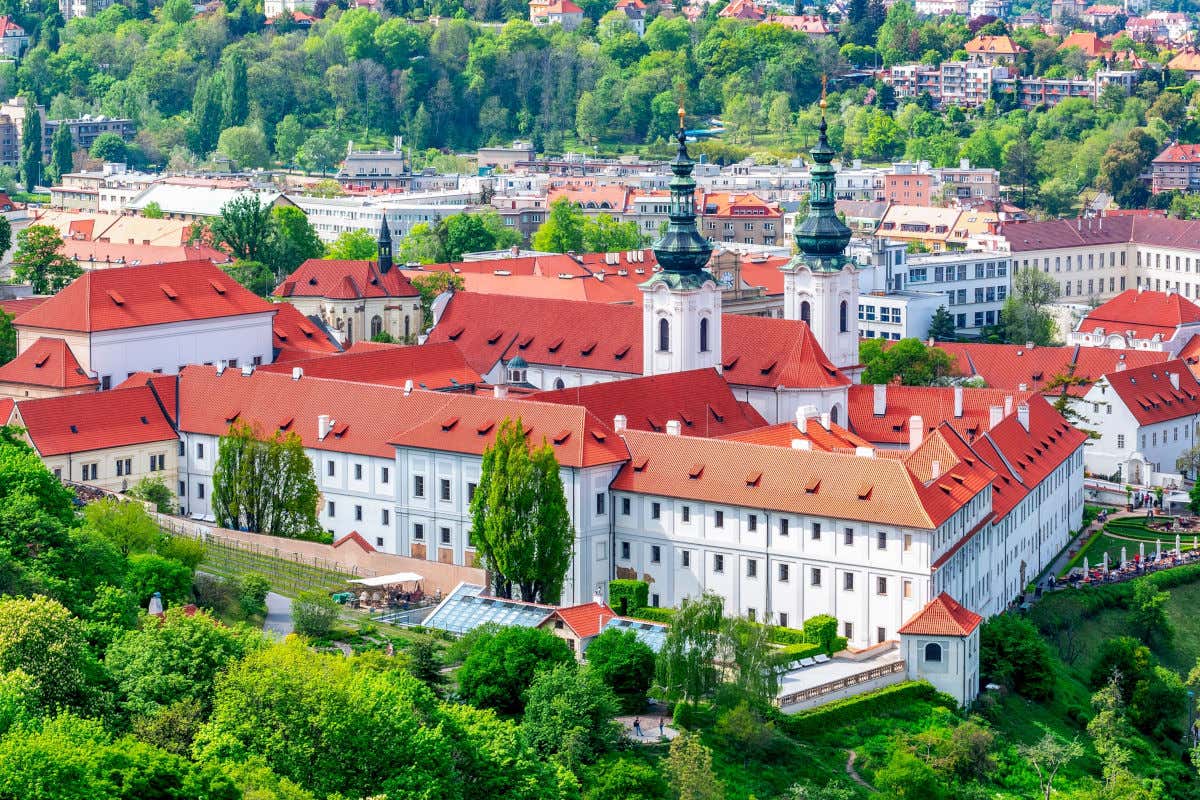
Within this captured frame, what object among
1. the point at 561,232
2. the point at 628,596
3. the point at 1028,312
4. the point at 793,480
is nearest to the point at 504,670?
the point at 628,596

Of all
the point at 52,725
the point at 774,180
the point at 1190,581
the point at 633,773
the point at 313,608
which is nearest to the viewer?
the point at 52,725

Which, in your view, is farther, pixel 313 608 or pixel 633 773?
pixel 313 608

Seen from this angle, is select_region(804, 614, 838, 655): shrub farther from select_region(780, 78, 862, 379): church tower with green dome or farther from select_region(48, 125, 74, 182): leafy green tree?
select_region(48, 125, 74, 182): leafy green tree

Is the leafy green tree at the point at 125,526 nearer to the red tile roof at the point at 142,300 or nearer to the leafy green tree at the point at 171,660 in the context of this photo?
the leafy green tree at the point at 171,660

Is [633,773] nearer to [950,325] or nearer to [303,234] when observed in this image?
[950,325]

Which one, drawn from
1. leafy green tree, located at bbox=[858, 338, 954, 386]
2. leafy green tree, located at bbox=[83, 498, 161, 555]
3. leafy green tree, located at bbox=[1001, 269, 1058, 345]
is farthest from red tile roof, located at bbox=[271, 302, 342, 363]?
leafy green tree, located at bbox=[1001, 269, 1058, 345]

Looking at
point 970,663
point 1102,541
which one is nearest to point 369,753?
point 970,663

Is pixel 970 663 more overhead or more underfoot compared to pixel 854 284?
more underfoot
